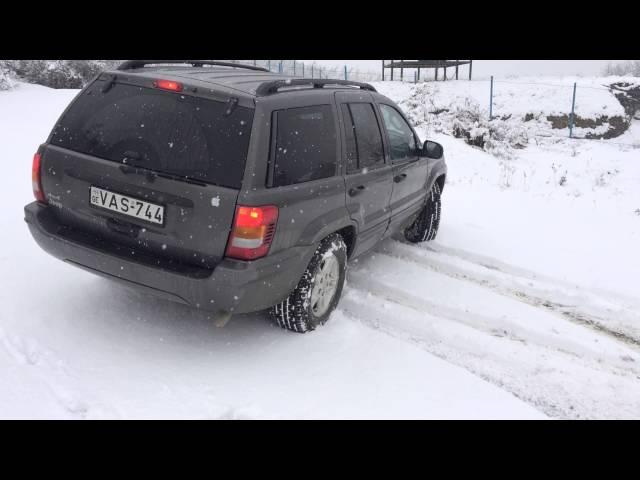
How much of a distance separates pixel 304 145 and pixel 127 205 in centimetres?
122

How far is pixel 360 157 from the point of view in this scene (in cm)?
453

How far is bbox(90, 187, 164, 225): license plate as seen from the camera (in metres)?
3.48

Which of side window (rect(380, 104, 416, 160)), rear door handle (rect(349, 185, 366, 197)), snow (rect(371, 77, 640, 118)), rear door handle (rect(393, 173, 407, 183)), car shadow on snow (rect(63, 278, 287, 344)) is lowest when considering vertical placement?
car shadow on snow (rect(63, 278, 287, 344))

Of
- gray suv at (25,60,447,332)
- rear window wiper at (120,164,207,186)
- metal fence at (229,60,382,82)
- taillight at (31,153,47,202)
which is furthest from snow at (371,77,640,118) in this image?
rear window wiper at (120,164,207,186)

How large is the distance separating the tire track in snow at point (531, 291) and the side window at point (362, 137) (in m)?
1.54

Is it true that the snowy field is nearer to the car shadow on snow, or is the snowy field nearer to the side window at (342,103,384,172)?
the car shadow on snow

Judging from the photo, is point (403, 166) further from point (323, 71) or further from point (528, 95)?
point (323, 71)

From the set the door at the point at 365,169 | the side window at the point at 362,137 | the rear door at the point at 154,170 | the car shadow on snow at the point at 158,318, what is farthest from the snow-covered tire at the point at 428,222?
the rear door at the point at 154,170

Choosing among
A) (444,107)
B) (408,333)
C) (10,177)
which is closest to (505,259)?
(408,333)

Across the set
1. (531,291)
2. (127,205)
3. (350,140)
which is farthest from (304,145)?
(531,291)

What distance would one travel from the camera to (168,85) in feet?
11.8

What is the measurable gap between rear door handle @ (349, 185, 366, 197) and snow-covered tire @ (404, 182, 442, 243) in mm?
1998

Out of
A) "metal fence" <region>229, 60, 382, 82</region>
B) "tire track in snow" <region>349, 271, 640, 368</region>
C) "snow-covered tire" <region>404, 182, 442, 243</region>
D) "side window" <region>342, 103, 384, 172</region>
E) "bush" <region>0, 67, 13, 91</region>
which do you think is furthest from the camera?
"metal fence" <region>229, 60, 382, 82</region>

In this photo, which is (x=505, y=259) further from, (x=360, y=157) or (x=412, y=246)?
(x=360, y=157)
